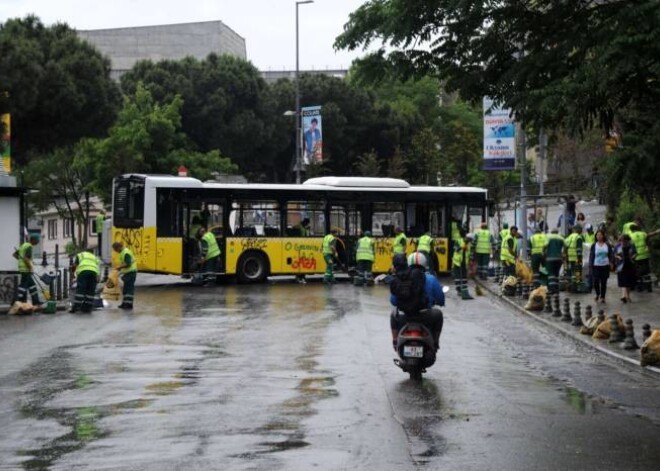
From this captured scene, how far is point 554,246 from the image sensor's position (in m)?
27.0

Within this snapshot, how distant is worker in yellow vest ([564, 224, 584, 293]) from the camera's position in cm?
2812

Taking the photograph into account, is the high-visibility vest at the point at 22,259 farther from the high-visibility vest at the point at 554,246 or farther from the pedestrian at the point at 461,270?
the high-visibility vest at the point at 554,246

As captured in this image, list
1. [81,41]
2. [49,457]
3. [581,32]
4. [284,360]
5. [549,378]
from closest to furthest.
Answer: [49,457] → [581,32] → [549,378] → [284,360] → [81,41]

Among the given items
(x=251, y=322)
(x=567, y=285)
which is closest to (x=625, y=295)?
(x=567, y=285)

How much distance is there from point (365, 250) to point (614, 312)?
9788mm

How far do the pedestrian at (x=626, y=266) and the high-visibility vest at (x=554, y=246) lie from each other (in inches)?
71.6

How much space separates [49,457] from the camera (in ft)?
29.3

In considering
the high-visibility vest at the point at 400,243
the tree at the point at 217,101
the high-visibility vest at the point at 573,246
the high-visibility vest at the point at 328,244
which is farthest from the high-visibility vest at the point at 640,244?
the tree at the point at 217,101

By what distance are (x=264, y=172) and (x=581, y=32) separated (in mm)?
57966

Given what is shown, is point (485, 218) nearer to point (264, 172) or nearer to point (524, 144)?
point (524, 144)

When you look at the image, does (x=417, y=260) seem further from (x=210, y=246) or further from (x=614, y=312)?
(x=210, y=246)

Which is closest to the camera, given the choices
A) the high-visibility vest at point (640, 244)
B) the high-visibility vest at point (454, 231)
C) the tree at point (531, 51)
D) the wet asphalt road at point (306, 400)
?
the wet asphalt road at point (306, 400)

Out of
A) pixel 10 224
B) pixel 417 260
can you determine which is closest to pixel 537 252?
pixel 10 224

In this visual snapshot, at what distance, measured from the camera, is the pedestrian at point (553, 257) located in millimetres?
26969
